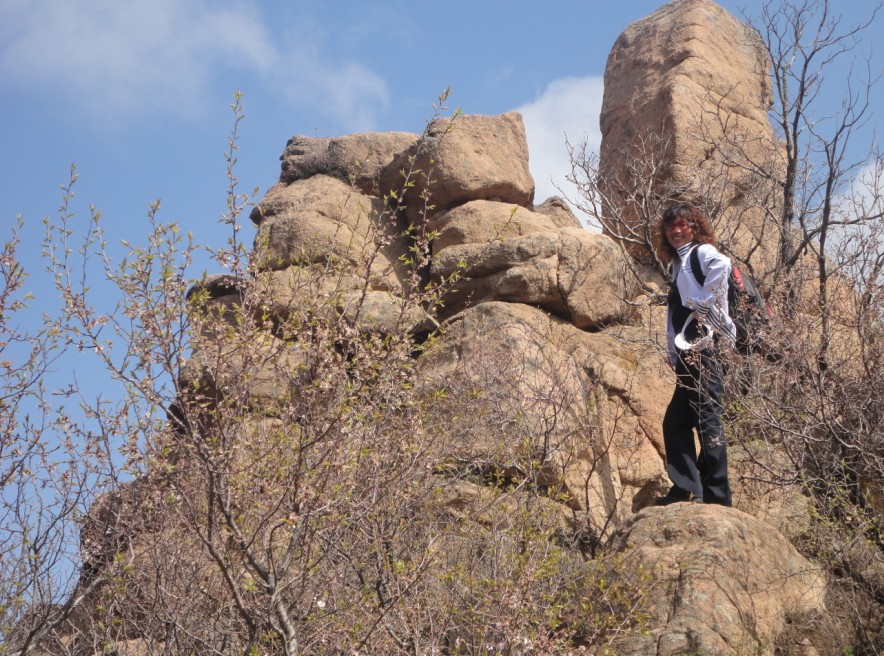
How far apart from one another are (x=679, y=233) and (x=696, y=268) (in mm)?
366

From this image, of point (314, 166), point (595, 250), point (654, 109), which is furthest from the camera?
point (654, 109)

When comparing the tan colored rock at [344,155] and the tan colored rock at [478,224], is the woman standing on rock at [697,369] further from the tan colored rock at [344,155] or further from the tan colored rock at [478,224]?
the tan colored rock at [344,155]

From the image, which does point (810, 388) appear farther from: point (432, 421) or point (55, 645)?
point (55, 645)

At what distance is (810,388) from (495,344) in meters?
3.48

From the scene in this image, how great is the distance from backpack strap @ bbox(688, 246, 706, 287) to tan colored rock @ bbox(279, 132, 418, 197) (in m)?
6.86

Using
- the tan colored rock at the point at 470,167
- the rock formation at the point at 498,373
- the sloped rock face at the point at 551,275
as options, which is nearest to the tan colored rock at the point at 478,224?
the rock formation at the point at 498,373

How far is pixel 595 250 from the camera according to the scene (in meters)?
11.2

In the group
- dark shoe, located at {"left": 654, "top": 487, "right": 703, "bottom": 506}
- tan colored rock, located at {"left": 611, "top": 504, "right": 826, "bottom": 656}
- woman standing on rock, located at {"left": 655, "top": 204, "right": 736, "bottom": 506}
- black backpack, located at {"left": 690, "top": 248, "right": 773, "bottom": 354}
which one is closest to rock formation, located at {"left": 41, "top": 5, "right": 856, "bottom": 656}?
tan colored rock, located at {"left": 611, "top": 504, "right": 826, "bottom": 656}

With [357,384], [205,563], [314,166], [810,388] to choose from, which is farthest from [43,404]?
[314,166]

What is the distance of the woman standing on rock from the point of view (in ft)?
22.5

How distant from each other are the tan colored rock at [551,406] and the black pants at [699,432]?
104 cm

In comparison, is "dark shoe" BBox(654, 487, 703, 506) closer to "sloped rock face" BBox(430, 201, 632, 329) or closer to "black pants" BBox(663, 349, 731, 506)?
"black pants" BBox(663, 349, 731, 506)

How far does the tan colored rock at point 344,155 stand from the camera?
13.4m

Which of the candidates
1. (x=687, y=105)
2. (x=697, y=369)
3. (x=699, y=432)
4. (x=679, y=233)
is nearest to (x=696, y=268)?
(x=679, y=233)
